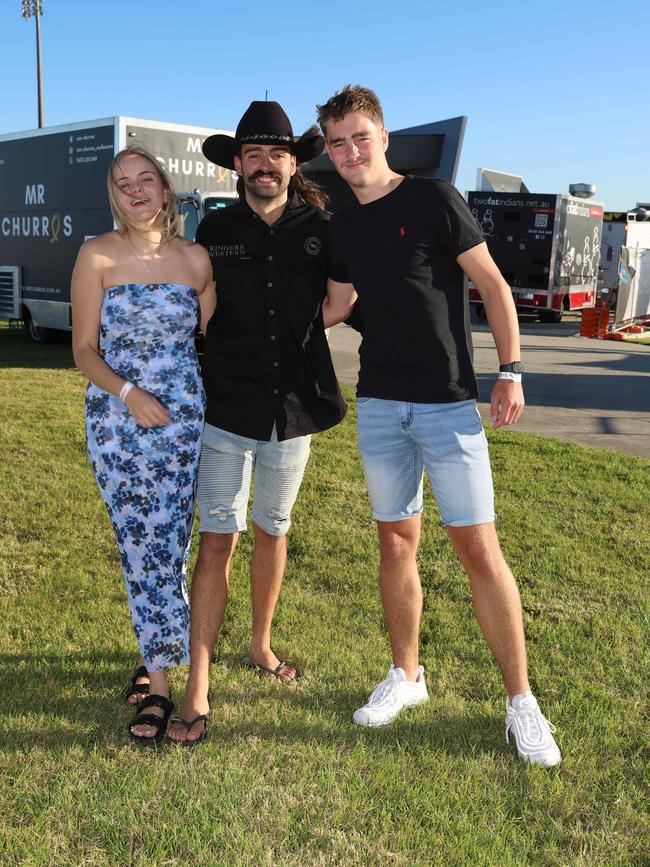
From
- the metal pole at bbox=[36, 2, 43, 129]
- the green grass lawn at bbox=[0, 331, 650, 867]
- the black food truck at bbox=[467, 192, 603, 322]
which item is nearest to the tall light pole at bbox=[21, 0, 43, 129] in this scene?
the metal pole at bbox=[36, 2, 43, 129]

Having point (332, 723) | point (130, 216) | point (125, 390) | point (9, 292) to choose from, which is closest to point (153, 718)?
point (332, 723)

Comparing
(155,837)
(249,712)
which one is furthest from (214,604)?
(155,837)

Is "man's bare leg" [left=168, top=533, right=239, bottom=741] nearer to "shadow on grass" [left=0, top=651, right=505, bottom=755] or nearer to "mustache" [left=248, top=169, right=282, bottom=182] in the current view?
"shadow on grass" [left=0, top=651, right=505, bottom=755]

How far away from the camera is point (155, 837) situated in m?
2.48

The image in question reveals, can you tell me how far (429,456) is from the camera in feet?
9.93

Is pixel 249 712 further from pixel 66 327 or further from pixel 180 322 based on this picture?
pixel 66 327

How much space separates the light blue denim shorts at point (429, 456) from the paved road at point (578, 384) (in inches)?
213

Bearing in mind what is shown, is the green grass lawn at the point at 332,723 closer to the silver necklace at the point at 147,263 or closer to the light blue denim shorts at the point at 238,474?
the light blue denim shorts at the point at 238,474

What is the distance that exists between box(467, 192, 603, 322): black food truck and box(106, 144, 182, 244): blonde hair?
17096mm

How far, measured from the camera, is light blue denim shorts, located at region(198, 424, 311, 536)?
3.21 meters

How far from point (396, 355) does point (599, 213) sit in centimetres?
2180

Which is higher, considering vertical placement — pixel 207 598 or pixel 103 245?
pixel 103 245

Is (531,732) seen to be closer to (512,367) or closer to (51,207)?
(512,367)

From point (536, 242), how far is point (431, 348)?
1817cm
